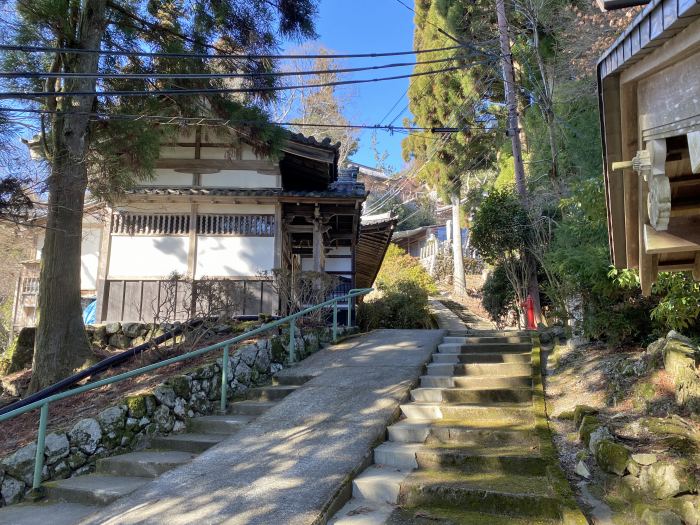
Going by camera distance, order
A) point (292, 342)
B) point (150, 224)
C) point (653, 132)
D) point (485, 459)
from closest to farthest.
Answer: point (653, 132), point (485, 459), point (292, 342), point (150, 224)

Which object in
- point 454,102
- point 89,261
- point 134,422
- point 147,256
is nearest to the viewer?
point 134,422

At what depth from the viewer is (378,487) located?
13.1ft

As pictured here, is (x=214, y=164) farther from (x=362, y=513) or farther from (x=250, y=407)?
(x=362, y=513)

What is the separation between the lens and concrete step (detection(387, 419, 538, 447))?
466 cm

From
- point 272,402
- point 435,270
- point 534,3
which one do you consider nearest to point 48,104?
point 272,402

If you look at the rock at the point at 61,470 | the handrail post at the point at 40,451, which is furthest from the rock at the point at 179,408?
the handrail post at the point at 40,451

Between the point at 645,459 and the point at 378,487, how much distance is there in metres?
2.07

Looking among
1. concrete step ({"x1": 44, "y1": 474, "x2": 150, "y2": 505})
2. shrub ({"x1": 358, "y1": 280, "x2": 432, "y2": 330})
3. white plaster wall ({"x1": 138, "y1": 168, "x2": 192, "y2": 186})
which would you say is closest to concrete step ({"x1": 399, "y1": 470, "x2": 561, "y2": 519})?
concrete step ({"x1": 44, "y1": 474, "x2": 150, "y2": 505})

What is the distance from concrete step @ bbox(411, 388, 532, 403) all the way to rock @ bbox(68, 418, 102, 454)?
3.57 meters

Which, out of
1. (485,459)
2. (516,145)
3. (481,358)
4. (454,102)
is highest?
(454,102)

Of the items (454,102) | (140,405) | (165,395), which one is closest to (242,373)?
(165,395)

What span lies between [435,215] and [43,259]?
30.3 metres

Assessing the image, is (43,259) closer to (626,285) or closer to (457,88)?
(626,285)

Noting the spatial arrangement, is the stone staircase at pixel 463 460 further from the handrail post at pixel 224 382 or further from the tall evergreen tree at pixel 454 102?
the tall evergreen tree at pixel 454 102
